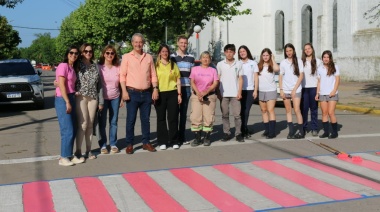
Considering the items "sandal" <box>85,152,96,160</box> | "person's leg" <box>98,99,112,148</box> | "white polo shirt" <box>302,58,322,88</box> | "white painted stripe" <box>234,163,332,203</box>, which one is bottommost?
"white painted stripe" <box>234,163,332,203</box>

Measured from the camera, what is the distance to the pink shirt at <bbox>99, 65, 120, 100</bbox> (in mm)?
8547

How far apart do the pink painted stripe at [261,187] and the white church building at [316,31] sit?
79.1 ft

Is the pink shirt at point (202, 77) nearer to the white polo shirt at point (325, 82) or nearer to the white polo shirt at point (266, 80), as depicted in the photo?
the white polo shirt at point (266, 80)

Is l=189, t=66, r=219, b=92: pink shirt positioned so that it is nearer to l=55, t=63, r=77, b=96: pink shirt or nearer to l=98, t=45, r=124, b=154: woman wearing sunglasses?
l=98, t=45, r=124, b=154: woman wearing sunglasses

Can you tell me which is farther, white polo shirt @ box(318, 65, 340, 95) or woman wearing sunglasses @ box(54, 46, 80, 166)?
white polo shirt @ box(318, 65, 340, 95)

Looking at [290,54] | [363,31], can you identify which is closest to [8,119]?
[290,54]

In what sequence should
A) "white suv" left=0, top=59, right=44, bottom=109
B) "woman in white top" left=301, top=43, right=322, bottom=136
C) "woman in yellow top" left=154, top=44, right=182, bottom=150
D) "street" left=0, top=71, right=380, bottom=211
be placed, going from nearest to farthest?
"street" left=0, top=71, right=380, bottom=211, "woman in yellow top" left=154, top=44, right=182, bottom=150, "woman in white top" left=301, top=43, right=322, bottom=136, "white suv" left=0, top=59, right=44, bottom=109

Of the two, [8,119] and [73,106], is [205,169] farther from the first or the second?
[8,119]

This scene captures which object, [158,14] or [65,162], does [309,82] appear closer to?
[65,162]

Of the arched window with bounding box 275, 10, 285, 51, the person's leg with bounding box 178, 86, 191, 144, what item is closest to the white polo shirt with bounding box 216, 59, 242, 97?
the person's leg with bounding box 178, 86, 191, 144

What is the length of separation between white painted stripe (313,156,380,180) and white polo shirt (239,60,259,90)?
7.91ft

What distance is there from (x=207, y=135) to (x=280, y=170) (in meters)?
2.42

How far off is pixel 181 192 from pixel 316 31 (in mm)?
32081

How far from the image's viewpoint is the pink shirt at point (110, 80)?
855 cm
